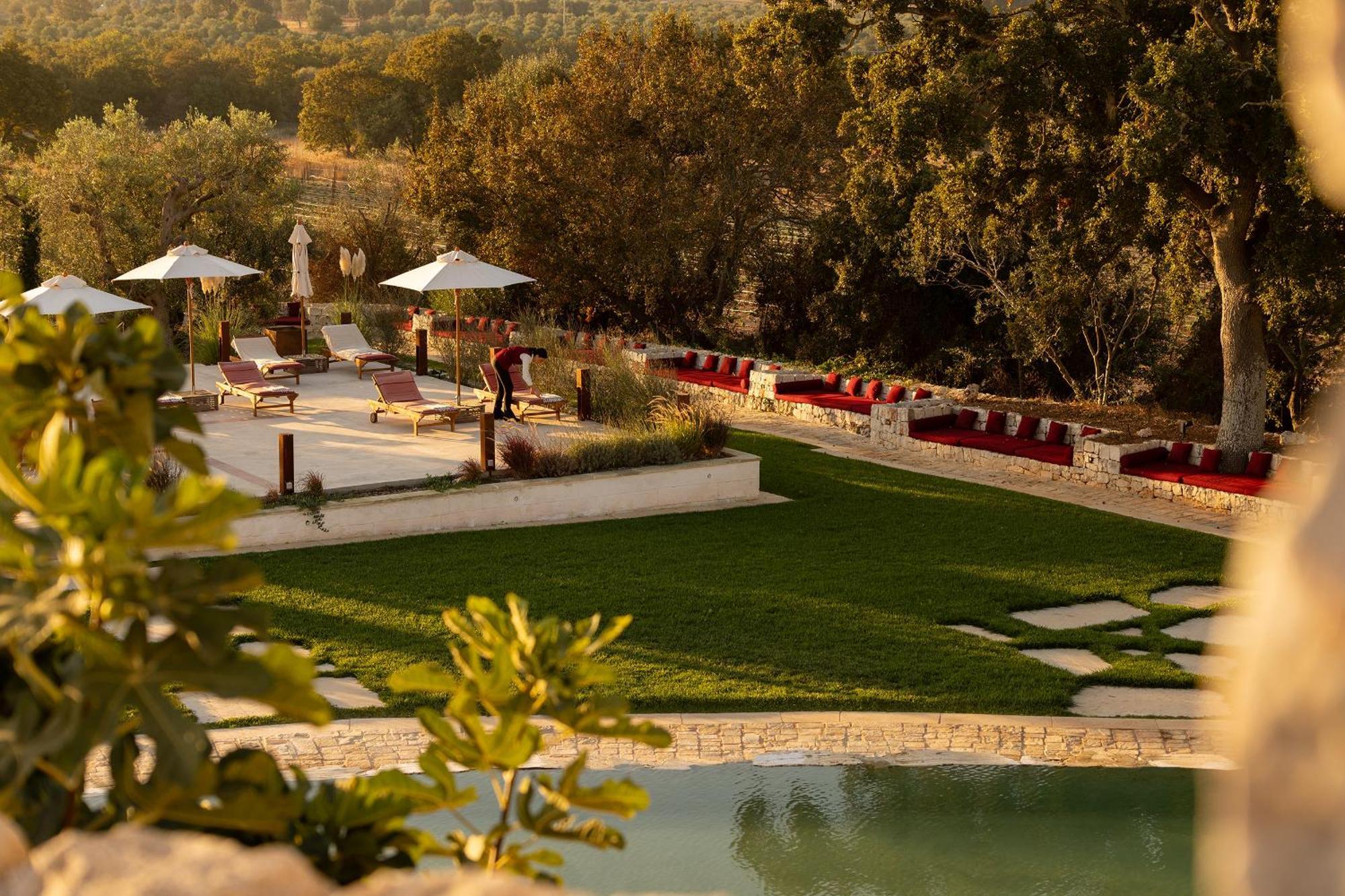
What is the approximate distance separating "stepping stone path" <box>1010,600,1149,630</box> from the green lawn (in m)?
0.14

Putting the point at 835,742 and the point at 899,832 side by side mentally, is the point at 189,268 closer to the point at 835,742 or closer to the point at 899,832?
the point at 835,742

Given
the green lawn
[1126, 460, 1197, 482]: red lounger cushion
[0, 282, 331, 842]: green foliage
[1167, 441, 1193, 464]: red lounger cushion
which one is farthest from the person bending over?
[0, 282, 331, 842]: green foliage

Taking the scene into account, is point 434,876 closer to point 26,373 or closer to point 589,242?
point 26,373

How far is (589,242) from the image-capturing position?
26.2 meters

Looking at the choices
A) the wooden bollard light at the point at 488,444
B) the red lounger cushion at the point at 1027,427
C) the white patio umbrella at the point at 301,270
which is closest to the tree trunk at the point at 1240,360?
the red lounger cushion at the point at 1027,427

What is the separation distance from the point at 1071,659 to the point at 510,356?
9.58 meters

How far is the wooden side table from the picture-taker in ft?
76.6

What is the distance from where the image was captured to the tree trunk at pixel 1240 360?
1603 centimetres

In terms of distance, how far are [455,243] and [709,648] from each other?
1834 cm

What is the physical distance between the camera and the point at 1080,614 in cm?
1188

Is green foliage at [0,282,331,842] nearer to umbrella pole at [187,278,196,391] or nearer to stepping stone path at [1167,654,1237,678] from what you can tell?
stepping stone path at [1167,654,1237,678]

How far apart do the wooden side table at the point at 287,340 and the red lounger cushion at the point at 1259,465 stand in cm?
1489

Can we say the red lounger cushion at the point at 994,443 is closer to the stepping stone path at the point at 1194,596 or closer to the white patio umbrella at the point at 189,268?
the stepping stone path at the point at 1194,596

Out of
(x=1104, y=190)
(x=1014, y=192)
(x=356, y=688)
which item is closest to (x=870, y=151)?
(x=1014, y=192)
